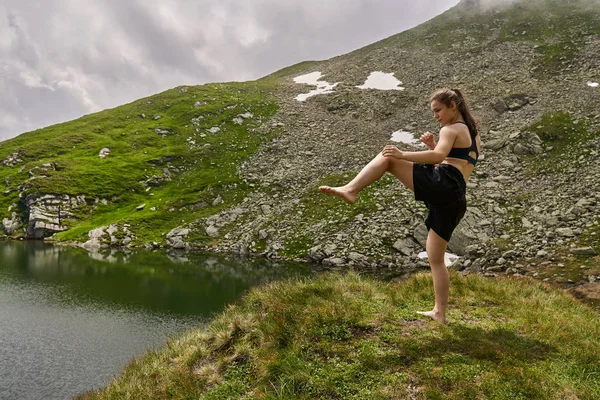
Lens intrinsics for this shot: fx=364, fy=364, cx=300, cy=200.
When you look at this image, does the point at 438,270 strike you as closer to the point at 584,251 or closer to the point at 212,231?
the point at 584,251

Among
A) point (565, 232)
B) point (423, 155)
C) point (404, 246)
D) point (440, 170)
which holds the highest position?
point (423, 155)

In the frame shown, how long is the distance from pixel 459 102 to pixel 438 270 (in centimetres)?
320

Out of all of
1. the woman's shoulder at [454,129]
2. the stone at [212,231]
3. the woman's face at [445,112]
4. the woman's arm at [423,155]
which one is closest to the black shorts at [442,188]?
the woman's arm at [423,155]

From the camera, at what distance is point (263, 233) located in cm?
4150

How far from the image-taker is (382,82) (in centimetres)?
7775

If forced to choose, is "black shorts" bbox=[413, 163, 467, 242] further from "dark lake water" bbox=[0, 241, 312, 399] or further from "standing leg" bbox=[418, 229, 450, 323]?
"dark lake water" bbox=[0, 241, 312, 399]

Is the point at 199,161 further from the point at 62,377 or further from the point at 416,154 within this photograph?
the point at 416,154

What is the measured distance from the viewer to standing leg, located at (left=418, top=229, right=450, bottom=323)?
6922mm

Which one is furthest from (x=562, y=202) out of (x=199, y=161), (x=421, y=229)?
(x=199, y=161)

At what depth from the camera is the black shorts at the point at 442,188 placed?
245 inches

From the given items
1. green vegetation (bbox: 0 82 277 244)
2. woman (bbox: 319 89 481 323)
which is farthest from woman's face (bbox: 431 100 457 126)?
green vegetation (bbox: 0 82 277 244)

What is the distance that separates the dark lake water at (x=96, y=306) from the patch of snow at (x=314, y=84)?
169ft

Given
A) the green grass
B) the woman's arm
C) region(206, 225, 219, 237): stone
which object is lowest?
region(206, 225, 219, 237): stone

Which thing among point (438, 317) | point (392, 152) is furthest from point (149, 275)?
point (392, 152)
